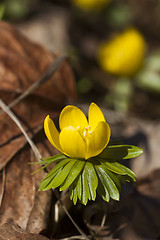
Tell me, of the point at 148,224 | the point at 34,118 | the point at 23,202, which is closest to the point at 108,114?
the point at 34,118

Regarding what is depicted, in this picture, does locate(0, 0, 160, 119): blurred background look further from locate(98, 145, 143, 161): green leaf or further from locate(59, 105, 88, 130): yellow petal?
locate(98, 145, 143, 161): green leaf

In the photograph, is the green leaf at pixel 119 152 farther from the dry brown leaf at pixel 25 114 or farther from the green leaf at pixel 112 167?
the dry brown leaf at pixel 25 114

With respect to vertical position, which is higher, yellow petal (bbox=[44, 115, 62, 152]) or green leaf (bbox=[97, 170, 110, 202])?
yellow petal (bbox=[44, 115, 62, 152])

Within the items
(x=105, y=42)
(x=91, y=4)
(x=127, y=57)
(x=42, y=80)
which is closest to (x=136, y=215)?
(x=42, y=80)

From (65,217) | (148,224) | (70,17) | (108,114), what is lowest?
(148,224)

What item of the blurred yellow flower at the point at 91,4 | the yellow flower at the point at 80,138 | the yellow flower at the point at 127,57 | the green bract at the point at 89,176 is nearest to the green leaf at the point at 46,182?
the green bract at the point at 89,176

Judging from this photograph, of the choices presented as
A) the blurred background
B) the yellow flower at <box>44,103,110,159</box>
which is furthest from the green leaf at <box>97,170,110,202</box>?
the blurred background

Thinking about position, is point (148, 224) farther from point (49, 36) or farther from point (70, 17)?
point (70, 17)

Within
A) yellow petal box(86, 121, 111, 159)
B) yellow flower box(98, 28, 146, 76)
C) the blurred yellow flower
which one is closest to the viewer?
yellow petal box(86, 121, 111, 159)
